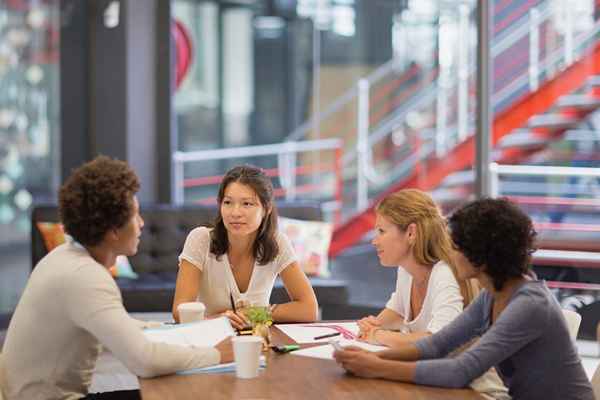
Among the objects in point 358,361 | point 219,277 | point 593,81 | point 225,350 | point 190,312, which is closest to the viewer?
point 358,361

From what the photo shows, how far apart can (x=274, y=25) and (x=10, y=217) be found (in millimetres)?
2186

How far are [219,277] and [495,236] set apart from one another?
4.40ft

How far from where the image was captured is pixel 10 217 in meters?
6.31

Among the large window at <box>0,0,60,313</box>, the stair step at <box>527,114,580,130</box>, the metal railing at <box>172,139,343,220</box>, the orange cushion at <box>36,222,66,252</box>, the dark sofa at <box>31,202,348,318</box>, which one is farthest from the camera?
the metal railing at <box>172,139,343,220</box>

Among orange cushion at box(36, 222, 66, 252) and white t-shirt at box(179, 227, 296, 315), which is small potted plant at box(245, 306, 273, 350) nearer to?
white t-shirt at box(179, 227, 296, 315)

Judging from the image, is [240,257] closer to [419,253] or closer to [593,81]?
[419,253]

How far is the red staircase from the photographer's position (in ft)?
19.2

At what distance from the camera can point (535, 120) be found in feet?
20.3

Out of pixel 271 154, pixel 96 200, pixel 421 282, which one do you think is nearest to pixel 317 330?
pixel 421 282

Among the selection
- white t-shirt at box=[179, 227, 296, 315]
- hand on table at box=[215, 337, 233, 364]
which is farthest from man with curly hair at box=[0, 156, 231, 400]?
white t-shirt at box=[179, 227, 296, 315]

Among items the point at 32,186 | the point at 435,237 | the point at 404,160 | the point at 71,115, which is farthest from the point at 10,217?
the point at 435,237

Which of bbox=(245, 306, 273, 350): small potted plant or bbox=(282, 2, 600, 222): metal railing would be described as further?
bbox=(282, 2, 600, 222): metal railing

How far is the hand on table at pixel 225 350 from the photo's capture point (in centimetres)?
247

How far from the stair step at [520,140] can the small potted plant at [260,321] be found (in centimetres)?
361
